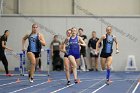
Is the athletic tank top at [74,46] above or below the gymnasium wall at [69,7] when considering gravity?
below

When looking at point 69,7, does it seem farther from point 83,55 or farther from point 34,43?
point 34,43

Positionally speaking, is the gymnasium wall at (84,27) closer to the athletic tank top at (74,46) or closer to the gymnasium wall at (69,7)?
the gymnasium wall at (69,7)

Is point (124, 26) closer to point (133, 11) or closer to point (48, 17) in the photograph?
point (133, 11)

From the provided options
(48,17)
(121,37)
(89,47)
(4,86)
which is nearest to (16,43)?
(48,17)

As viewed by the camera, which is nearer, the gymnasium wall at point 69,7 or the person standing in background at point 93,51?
the person standing in background at point 93,51

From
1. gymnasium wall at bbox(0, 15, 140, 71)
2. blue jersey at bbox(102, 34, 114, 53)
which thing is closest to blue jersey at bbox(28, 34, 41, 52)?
blue jersey at bbox(102, 34, 114, 53)

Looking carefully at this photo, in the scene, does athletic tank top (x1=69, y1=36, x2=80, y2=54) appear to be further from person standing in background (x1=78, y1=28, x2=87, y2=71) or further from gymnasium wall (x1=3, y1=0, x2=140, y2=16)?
gymnasium wall (x1=3, y1=0, x2=140, y2=16)

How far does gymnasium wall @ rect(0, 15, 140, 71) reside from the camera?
23.0m

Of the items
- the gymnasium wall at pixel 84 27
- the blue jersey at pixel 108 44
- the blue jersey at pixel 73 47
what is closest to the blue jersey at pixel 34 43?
the blue jersey at pixel 73 47

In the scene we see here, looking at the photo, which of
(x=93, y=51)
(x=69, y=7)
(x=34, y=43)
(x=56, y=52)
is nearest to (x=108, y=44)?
(x=34, y=43)

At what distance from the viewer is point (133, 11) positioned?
23.3 meters

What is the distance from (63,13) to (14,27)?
113 inches

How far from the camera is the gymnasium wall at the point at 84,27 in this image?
23.0 metres

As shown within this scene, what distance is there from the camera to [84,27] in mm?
23172
